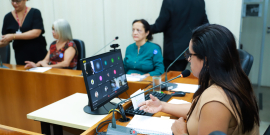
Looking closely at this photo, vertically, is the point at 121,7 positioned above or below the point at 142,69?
above

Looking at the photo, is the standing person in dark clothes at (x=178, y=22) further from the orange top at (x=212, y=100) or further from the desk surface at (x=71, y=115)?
the orange top at (x=212, y=100)

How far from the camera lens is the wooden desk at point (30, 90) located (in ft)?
6.59

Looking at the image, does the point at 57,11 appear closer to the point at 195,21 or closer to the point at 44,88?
the point at 44,88

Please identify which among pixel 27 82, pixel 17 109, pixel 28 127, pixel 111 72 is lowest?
pixel 28 127

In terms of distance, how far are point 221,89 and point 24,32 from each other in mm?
2586

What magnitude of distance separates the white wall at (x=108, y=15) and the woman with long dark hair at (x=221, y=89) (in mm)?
2195

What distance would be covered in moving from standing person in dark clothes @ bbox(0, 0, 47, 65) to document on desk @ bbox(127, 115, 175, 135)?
80.7 inches

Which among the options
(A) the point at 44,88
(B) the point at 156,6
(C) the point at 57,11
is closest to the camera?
(A) the point at 44,88

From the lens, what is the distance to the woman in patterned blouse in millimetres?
2492

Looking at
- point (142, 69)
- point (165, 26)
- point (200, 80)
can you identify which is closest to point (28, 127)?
point (142, 69)

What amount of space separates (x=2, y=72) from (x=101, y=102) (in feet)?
5.19

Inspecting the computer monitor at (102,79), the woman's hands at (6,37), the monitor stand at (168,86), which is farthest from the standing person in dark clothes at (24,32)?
the monitor stand at (168,86)

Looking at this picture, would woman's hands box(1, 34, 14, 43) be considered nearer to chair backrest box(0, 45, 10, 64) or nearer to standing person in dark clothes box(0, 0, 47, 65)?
standing person in dark clothes box(0, 0, 47, 65)

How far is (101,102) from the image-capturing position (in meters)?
1.26
